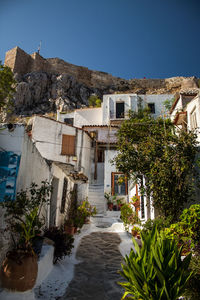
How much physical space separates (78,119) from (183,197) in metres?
18.5

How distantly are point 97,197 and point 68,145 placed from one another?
4.70 metres

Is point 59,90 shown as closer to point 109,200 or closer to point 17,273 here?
point 109,200

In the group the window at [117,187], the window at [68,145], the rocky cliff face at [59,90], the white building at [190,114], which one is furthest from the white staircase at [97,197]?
the rocky cliff face at [59,90]

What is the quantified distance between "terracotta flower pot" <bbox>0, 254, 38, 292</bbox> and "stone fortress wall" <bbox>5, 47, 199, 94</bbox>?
3429 cm

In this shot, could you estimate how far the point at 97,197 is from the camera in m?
16.5

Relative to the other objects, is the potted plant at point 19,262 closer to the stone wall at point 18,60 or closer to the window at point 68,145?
the window at point 68,145

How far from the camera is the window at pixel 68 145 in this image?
16.0m

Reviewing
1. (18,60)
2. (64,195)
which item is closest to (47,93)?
(18,60)

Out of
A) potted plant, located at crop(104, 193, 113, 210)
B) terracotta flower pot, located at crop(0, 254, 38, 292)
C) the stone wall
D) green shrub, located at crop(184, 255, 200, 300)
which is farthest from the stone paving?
the stone wall

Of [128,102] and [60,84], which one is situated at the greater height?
[60,84]

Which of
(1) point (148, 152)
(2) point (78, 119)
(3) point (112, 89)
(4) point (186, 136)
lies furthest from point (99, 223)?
(3) point (112, 89)

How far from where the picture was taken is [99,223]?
12922 millimetres

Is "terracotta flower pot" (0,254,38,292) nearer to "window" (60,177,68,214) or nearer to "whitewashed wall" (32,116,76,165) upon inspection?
"window" (60,177,68,214)

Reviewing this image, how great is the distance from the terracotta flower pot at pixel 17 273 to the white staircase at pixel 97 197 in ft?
38.1
